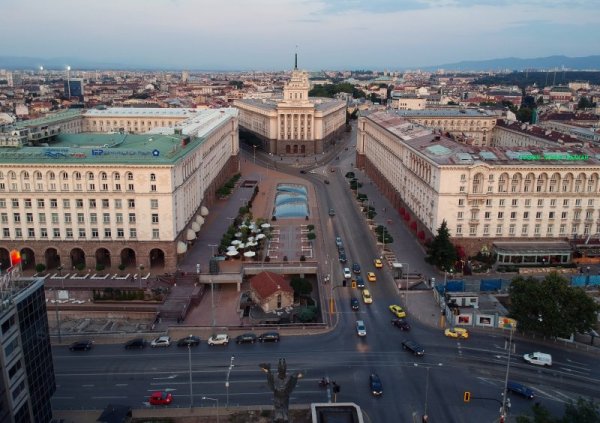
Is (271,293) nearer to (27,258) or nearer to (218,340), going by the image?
(218,340)

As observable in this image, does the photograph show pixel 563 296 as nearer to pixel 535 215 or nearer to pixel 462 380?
pixel 462 380

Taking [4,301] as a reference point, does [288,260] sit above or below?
below

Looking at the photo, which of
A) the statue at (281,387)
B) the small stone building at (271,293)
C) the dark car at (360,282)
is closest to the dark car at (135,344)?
the small stone building at (271,293)

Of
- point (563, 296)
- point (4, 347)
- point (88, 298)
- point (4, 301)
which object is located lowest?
point (88, 298)

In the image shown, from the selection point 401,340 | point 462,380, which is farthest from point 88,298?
point 462,380

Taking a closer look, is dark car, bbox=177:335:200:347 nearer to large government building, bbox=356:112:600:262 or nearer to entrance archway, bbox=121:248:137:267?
entrance archway, bbox=121:248:137:267

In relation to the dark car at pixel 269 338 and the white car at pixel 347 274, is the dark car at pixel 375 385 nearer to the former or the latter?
the dark car at pixel 269 338
